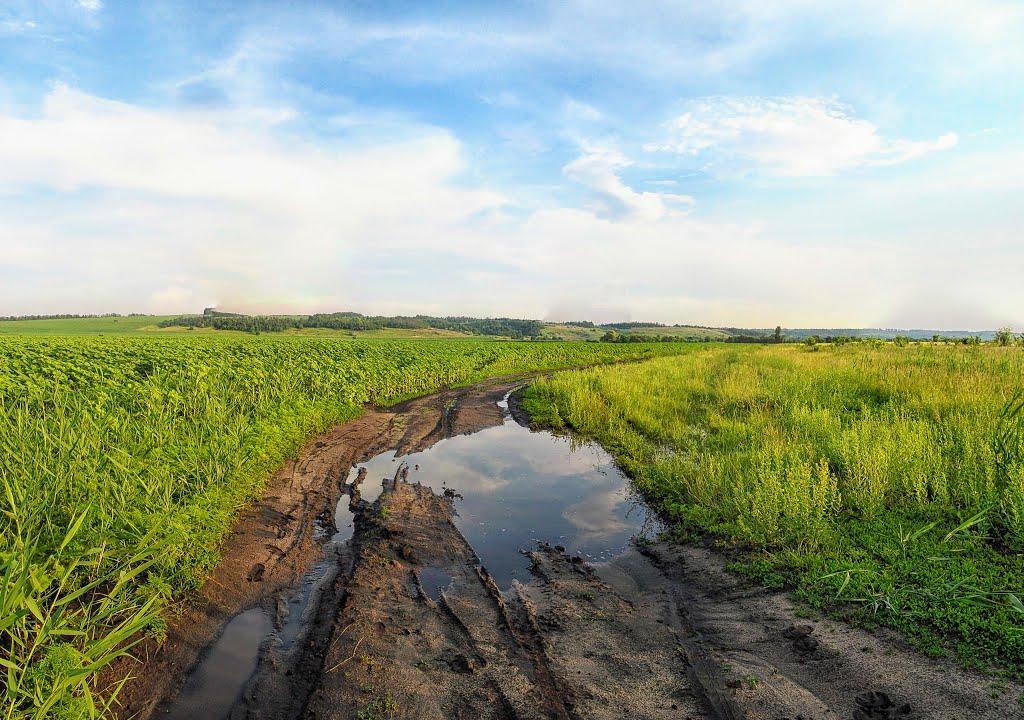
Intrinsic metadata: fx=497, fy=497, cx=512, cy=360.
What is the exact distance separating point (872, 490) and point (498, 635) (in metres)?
6.33

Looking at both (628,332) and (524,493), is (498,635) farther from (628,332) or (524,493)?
(628,332)

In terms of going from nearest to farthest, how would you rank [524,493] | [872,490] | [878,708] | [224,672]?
[878,708], [224,672], [872,490], [524,493]

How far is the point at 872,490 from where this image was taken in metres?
7.77

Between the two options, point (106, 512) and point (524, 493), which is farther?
point (524, 493)

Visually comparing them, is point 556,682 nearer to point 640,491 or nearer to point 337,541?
point 337,541

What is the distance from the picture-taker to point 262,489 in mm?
9391

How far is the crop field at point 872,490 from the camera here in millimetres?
5074

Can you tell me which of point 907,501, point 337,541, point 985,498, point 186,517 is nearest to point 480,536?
point 337,541

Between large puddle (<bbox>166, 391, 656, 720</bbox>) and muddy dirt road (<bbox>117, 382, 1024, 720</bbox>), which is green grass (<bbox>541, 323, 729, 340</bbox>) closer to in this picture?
large puddle (<bbox>166, 391, 656, 720</bbox>)

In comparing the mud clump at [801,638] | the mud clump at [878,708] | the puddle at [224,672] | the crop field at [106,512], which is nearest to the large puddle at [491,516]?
the puddle at [224,672]

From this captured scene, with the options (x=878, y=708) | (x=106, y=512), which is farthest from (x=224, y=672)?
(x=878, y=708)

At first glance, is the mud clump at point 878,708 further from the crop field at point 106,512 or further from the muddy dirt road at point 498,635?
the crop field at point 106,512

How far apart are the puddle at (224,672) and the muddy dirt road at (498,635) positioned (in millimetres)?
18

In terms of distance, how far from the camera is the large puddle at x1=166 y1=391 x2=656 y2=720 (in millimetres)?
5156
